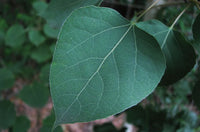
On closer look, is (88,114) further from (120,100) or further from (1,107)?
(1,107)

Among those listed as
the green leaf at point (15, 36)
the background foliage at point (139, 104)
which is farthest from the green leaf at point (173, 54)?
the green leaf at point (15, 36)

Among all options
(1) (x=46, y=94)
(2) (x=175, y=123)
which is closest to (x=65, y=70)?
(2) (x=175, y=123)

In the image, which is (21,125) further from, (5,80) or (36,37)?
(36,37)

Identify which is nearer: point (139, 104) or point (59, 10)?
point (59, 10)

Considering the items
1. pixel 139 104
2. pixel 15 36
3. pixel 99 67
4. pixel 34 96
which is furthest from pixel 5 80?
pixel 99 67

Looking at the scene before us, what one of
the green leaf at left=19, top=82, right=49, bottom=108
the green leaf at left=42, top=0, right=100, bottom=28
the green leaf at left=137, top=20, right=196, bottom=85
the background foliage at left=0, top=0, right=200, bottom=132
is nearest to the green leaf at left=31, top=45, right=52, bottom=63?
the background foliage at left=0, top=0, right=200, bottom=132

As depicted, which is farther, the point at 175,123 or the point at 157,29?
the point at 175,123

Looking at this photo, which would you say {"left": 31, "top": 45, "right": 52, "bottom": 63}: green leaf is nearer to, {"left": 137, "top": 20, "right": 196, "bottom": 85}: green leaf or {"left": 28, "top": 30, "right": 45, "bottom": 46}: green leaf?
{"left": 28, "top": 30, "right": 45, "bottom": 46}: green leaf
